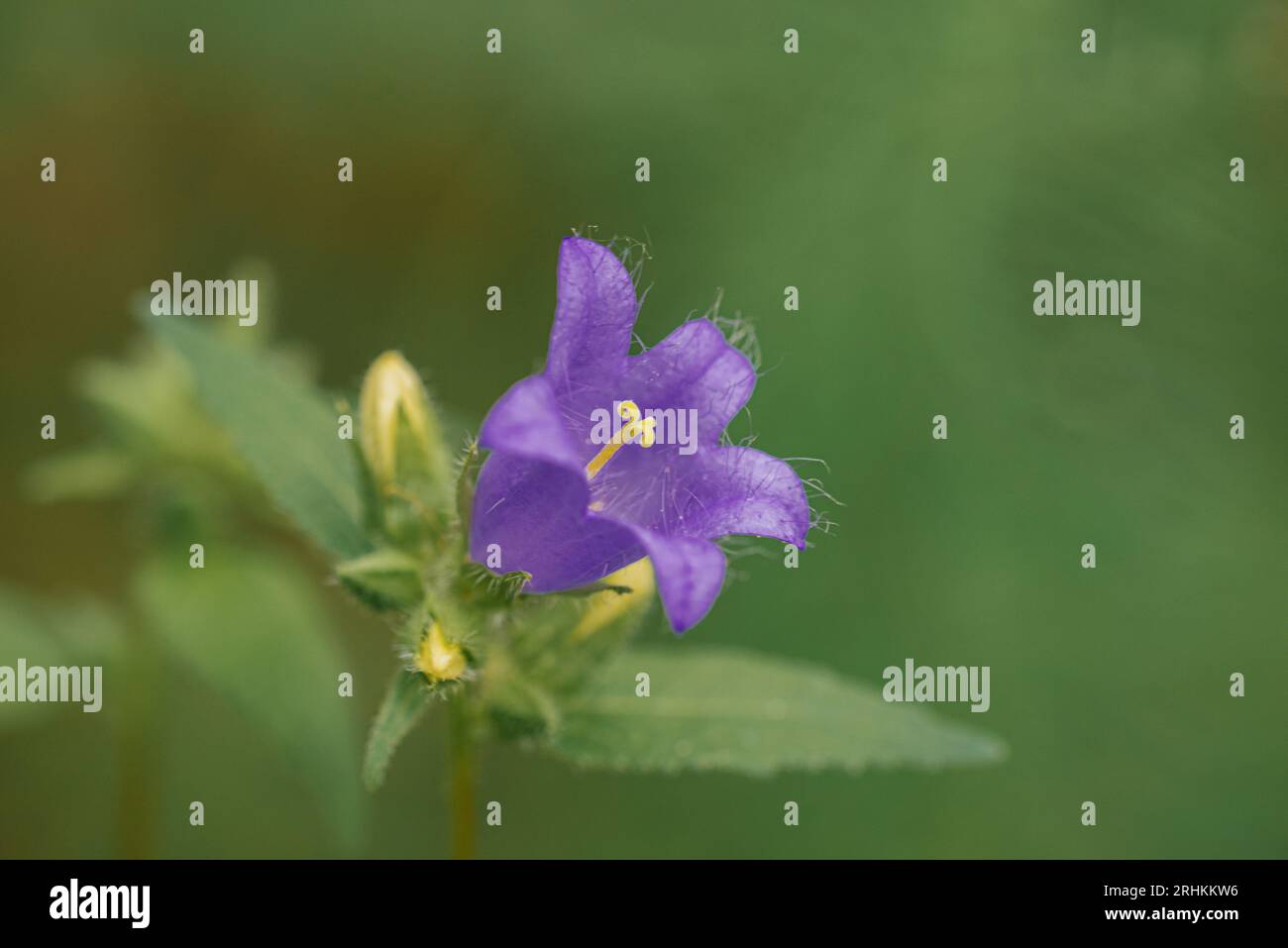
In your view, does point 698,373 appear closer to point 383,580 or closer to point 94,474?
point 383,580

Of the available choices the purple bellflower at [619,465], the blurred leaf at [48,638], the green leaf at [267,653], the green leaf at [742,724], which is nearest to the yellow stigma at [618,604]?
the green leaf at [742,724]

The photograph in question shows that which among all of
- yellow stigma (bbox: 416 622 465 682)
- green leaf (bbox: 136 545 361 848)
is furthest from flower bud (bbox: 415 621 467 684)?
green leaf (bbox: 136 545 361 848)

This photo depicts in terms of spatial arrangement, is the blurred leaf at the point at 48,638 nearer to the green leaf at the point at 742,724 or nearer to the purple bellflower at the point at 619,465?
the green leaf at the point at 742,724

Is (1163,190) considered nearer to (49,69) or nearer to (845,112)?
(845,112)

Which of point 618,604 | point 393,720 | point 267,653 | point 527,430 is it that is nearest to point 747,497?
point 527,430

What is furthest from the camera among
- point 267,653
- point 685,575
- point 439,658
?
point 267,653

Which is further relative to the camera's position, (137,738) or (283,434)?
(137,738)

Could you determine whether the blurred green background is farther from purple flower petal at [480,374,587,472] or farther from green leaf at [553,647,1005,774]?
purple flower petal at [480,374,587,472]
